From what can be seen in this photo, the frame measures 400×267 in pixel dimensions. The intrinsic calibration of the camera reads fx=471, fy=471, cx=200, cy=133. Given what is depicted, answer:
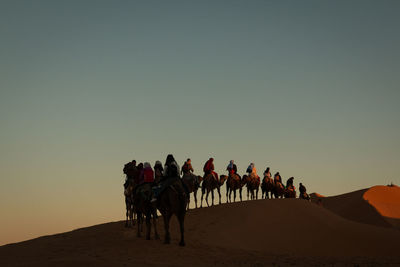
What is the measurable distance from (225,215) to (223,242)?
4965mm

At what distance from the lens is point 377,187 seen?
2596 inches

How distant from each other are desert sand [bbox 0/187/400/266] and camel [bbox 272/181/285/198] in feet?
15.8

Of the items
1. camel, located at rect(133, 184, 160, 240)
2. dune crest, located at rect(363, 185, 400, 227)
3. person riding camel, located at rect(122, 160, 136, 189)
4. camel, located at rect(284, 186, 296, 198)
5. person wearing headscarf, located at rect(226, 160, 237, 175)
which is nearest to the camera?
camel, located at rect(133, 184, 160, 240)

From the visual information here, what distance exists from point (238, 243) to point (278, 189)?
14005mm

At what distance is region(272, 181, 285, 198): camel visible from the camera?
3784 centimetres

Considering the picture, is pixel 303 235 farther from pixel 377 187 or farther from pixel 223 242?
pixel 377 187

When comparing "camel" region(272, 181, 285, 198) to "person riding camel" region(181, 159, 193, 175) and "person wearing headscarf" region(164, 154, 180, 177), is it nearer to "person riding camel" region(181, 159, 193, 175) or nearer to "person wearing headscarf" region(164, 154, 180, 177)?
"person riding camel" region(181, 159, 193, 175)

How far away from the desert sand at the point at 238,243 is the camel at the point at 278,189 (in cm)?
480

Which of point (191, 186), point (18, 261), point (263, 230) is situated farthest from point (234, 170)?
point (18, 261)

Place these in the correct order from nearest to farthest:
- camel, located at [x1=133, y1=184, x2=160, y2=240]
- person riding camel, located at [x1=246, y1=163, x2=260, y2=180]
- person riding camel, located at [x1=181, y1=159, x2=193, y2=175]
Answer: camel, located at [x1=133, y1=184, x2=160, y2=240] → person riding camel, located at [x1=181, y1=159, x2=193, y2=175] → person riding camel, located at [x1=246, y1=163, x2=260, y2=180]

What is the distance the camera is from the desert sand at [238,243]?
63.1 ft

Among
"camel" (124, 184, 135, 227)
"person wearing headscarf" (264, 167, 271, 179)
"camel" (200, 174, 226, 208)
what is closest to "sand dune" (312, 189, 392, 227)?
"person wearing headscarf" (264, 167, 271, 179)

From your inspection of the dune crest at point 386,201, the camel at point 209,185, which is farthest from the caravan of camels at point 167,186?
the dune crest at point 386,201

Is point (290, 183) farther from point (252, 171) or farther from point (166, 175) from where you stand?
point (166, 175)
